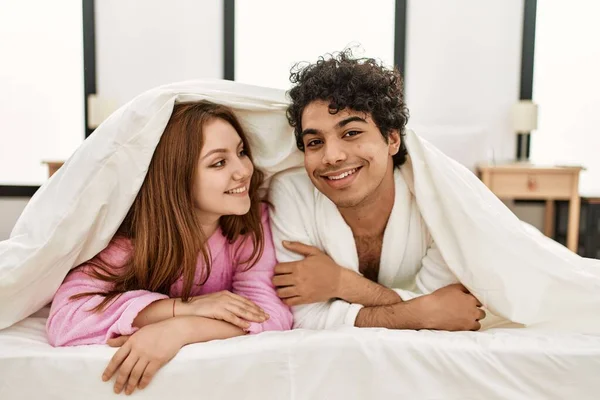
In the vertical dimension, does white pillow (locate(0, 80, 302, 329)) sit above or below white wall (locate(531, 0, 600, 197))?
below

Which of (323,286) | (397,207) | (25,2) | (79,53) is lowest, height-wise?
(323,286)

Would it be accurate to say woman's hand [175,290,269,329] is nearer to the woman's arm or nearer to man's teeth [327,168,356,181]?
the woman's arm

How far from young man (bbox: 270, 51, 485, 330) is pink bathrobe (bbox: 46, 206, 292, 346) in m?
0.04

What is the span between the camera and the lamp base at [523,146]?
11.9ft

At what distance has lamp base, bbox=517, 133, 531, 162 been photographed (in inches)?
142

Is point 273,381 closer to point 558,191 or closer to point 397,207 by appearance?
point 397,207

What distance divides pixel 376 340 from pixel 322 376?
126 millimetres

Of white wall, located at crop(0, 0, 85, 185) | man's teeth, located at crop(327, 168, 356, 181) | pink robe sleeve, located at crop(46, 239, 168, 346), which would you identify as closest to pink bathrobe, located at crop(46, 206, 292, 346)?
pink robe sleeve, located at crop(46, 239, 168, 346)

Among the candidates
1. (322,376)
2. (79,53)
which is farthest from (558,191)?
(79,53)

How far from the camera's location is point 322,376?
→ 0.99 meters

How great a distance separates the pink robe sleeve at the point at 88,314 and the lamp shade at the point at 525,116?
9.72 ft

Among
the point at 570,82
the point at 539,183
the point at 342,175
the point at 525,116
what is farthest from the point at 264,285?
the point at 570,82

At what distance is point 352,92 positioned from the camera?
4.25 ft

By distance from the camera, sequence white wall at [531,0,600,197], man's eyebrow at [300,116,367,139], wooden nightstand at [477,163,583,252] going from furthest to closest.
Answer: white wall at [531,0,600,197] < wooden nightstand at [477,163,583,252] < man's eyebrow at [300,116,367,139]
